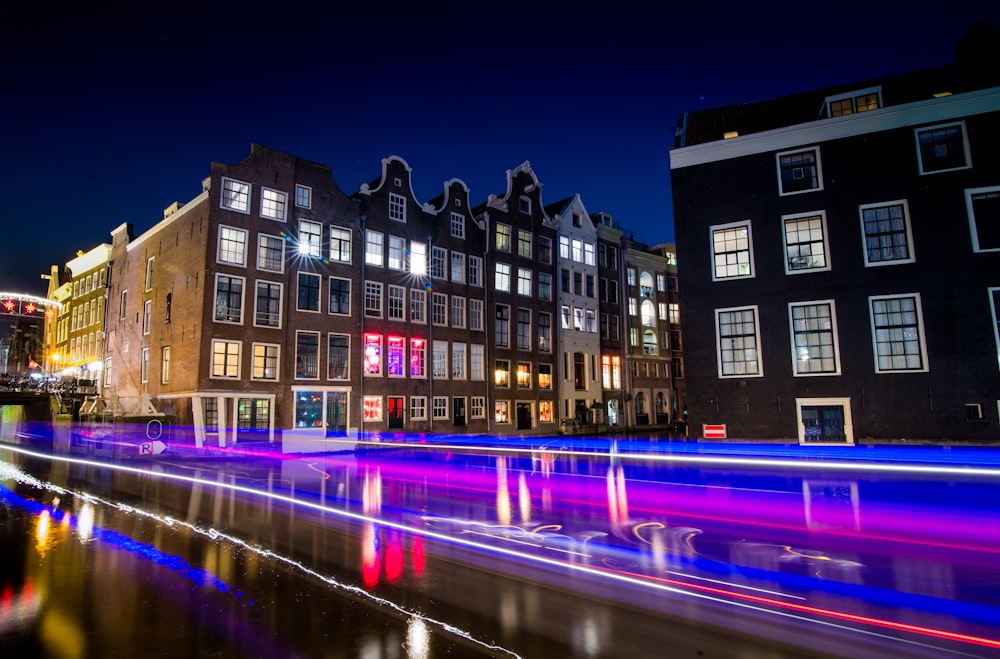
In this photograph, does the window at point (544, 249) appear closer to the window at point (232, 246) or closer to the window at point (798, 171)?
the window at point (232, 246)

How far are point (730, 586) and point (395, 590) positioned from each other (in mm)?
3975

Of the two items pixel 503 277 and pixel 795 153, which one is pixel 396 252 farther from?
pixel 795 153

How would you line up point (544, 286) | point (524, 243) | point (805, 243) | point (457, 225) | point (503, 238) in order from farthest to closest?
point (544, 286)
point (524, 243)
point (503, 238)
point (457, 225)
point (805, 243)

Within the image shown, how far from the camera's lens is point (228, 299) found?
3108cm

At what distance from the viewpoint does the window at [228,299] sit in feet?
101

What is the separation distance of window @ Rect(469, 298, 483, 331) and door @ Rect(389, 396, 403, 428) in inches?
314

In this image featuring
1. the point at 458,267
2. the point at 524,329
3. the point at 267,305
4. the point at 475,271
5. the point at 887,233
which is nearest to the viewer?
the point at 887,233

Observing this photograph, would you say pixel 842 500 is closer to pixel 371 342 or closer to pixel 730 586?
pixel 730 586

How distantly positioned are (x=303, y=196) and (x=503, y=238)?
624 inches

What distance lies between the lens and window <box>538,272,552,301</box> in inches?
1843

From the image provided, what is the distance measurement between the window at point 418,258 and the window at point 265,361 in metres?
10.7

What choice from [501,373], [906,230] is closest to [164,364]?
[501,373]

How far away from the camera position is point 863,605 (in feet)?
19.9

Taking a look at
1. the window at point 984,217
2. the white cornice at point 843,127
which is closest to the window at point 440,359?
the white cornice at point 843,127
